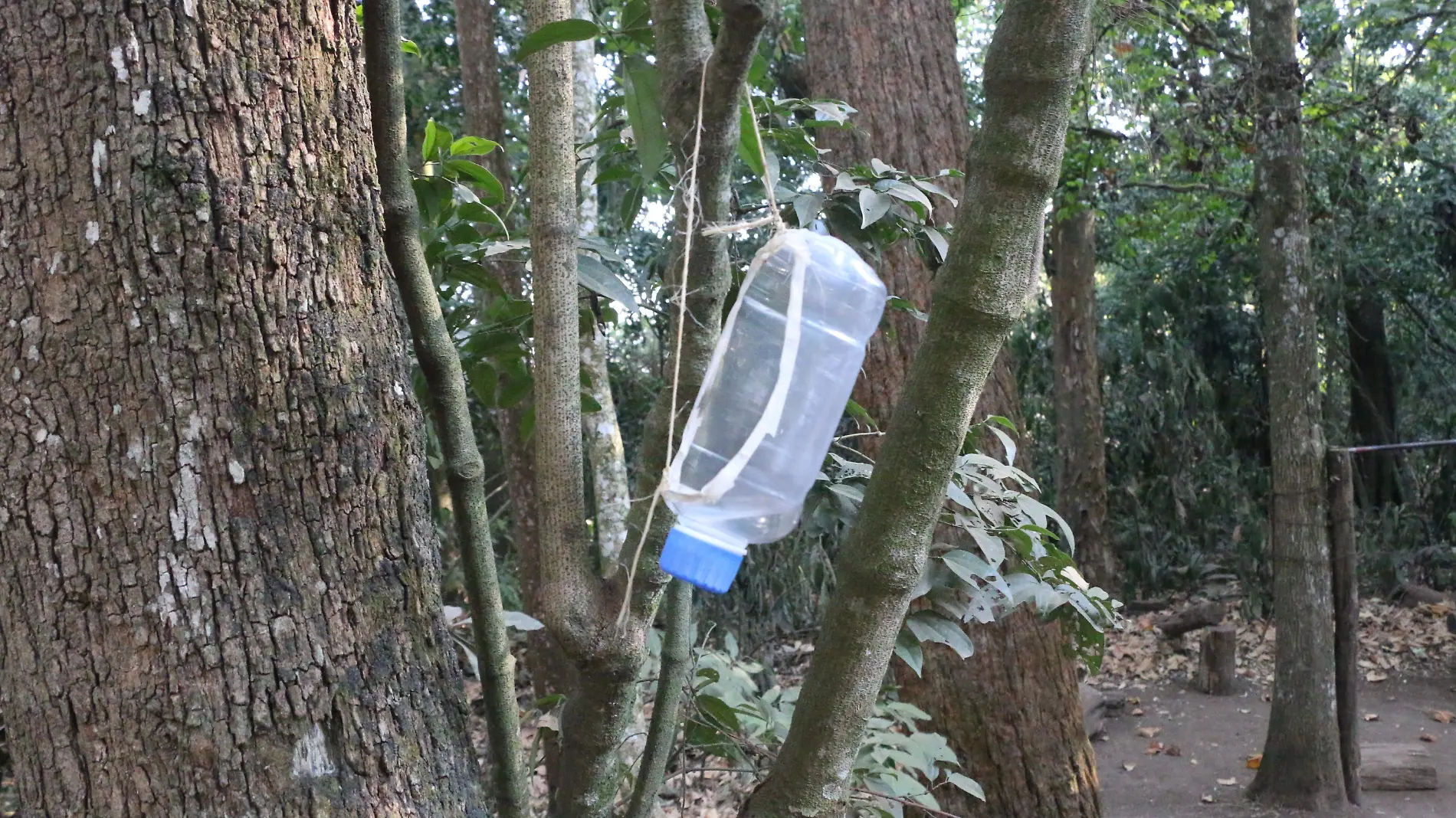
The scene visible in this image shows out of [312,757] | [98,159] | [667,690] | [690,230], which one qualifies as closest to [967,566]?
[667,690]

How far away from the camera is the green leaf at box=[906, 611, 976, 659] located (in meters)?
1.60

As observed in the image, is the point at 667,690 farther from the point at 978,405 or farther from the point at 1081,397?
the point at 1081,397

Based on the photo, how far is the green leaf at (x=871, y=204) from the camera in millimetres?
1449

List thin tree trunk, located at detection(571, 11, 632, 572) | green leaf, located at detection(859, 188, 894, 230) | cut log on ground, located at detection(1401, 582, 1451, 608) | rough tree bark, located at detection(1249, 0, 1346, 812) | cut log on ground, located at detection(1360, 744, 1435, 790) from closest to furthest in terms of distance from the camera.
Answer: green leaf, located at detection(859, 188, 894, 230)
thin tree trunk, located at detection(571, 11, 632, 572)
rough tree bark, located at detection(1249, 0, 1346, 812)
cut log on ground, located at detection(1360, 744, 1435, 790)
cut log on ground, located at detection(1401, 582, 1451, 608)

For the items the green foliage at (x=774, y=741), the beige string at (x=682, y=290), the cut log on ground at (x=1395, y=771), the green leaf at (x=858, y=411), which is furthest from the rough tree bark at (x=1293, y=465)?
the beige string at (x=682, y=290)

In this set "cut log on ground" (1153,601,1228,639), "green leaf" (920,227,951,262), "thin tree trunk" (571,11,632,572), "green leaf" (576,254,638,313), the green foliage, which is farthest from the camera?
"cut log on ground" (1153,601,1228,639)

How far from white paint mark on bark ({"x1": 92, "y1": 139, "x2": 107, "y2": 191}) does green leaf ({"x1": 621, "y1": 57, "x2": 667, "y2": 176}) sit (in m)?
0.58

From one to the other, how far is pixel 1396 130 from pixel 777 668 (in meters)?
6.07

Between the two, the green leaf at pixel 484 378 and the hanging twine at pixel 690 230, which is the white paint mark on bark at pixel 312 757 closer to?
the hanging twine at pixel 690 230

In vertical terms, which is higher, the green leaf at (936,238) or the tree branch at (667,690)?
the green leaf at (936,238)

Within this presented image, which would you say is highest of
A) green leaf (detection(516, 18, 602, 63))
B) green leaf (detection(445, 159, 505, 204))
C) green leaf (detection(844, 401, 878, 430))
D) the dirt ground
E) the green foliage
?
green leaf (detection(516, 18, 602, 63))

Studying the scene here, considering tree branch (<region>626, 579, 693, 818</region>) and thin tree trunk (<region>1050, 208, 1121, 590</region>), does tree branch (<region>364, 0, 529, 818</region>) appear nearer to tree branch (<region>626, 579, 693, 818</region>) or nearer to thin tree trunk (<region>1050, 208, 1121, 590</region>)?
tree branch (<region>626, 579, 693, 818</region>)

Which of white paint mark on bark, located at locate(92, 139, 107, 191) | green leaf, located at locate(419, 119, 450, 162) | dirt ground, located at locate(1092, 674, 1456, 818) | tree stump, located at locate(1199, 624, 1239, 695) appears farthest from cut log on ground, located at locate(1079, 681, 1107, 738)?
white paint mark on bark, located at locate(92, 139, 107, 191)

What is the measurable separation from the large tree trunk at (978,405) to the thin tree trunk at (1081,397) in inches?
208
